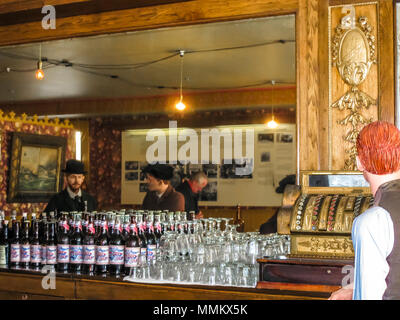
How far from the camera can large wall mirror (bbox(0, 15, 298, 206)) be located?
4379mm

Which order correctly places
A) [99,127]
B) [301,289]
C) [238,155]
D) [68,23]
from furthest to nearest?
[99,127] < [238,155] < [68,23] < [301,289]

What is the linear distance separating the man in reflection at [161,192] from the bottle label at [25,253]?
51.8 inches

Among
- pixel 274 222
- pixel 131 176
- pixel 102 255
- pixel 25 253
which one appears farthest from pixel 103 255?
pixel 131 176

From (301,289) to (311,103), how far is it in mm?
1261

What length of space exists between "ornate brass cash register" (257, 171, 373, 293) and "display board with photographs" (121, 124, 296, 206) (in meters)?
1.03

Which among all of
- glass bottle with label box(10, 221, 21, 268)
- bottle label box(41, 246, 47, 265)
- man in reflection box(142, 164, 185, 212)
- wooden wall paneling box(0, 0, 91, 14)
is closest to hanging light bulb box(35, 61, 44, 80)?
wooden wall paneling box(0, 0, 91, 14)

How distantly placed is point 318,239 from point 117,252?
49.6 inches

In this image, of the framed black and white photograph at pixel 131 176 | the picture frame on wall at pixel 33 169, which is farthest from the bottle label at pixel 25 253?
the picture frame on wall at pixel 33 169

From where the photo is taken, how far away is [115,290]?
333cm

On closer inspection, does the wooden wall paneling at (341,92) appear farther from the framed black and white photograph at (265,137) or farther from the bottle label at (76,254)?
the bottle label at (76,254)

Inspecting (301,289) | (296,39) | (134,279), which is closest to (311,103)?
(296,39)

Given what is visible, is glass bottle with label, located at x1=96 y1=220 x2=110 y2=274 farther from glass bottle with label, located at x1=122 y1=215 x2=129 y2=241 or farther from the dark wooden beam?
the dark wooden beam

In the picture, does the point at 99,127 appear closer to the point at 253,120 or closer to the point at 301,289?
the point at 253,120

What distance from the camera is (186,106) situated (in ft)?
18.1
